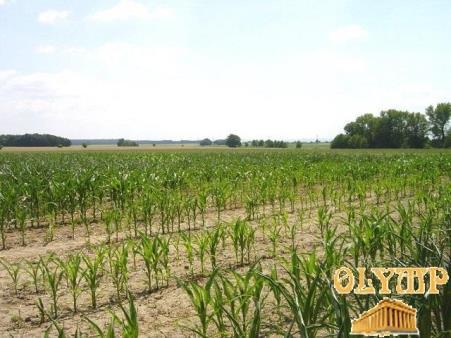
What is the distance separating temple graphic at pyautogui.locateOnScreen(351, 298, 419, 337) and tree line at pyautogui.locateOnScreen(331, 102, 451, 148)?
8440 cm

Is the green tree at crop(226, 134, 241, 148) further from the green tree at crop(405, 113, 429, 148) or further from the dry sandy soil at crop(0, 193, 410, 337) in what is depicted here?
the dry sandy soil at crop(0, 193, 410, 337)

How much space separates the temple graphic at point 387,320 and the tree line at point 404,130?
277 feet

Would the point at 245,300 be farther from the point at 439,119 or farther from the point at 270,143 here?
the point at 270,143

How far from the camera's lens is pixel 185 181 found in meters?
13.6

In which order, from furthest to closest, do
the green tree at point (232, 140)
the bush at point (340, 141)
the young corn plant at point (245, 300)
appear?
the green tree at point (232, 140) → the bush at point (340, 141) → the young corn plant at point (245, 300)

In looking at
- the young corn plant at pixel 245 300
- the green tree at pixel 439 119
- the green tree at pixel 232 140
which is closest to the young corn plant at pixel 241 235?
the young corn plant at pixel 245 300

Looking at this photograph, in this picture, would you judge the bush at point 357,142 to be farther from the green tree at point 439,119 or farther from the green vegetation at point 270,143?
the green vegetation at point 270,143

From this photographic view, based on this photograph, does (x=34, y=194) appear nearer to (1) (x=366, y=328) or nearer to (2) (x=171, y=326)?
(2) (x=171, y=326)

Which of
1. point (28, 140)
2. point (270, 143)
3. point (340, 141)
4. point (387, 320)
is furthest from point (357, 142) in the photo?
point (387, 320)

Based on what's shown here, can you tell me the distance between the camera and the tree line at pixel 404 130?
8162 centimetres

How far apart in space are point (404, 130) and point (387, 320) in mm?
88508

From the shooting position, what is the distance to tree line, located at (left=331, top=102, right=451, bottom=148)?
268 ft

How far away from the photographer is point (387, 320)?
220cm

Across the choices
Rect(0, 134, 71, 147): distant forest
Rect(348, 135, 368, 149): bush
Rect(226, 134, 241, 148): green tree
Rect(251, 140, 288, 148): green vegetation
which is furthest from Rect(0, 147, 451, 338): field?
Rect(226, 134, 241, 148): green tree
